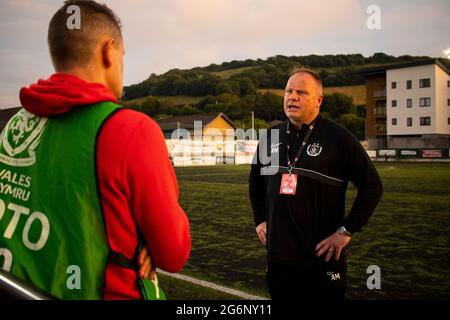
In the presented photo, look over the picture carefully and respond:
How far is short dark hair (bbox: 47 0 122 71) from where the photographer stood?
1416 millimetres

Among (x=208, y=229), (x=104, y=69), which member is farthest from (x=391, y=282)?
(x=104, y=69)

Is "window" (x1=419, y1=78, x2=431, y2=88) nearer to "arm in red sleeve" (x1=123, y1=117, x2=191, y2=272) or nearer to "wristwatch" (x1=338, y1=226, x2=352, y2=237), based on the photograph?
"wristwatch" (x1=338, y1=226, x2=352, y2=237)

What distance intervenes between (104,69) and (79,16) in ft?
0.69

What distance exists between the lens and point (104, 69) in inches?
57.3

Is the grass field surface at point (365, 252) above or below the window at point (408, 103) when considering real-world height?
below

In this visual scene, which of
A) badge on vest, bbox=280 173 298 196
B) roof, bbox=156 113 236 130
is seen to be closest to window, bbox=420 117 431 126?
roof, bbox=156 113 236 130

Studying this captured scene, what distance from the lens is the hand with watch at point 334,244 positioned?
2814 millimetres

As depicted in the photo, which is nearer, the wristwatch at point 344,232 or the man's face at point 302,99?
the wristwatch at point 344,232

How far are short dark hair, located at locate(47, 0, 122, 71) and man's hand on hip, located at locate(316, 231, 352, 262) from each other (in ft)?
6.59

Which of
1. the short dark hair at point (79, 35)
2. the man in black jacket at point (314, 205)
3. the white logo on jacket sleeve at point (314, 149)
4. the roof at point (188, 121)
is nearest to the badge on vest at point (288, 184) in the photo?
the man in black jacket at point (314, 205)

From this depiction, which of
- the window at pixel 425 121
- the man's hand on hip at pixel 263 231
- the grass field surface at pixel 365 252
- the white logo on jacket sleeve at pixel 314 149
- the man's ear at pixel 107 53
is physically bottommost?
the grass field surface at pixel 365 252

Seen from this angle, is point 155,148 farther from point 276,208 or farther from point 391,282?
point 391,282

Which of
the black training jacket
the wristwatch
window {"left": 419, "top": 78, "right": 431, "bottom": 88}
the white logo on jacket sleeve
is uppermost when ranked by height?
window {"left": 419, "top": 78, "right": 431, "bottom": 88}

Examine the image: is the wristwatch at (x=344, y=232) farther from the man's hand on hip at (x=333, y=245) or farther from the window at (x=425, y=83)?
the window at (x=425, y=83)
